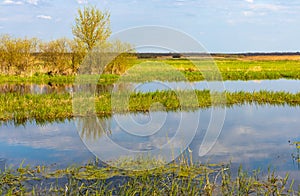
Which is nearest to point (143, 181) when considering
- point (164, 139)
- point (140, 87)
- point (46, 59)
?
point (164, 139)

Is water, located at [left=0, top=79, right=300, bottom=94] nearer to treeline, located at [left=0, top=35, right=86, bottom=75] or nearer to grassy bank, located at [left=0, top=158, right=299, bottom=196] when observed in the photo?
treeline, located at [left=0, top=35, right=86, bottom=75]

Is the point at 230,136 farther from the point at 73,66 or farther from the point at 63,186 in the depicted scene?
the point at 73,66

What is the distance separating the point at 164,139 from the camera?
9227 millimetres

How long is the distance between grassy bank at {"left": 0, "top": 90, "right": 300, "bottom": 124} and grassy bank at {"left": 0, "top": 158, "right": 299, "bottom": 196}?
207 inches

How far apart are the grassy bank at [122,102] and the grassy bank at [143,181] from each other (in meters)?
5.25

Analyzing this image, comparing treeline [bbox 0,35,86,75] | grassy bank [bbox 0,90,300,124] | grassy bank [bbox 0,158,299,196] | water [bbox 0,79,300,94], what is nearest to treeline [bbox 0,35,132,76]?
treeline [bbox 0,35,86,75]

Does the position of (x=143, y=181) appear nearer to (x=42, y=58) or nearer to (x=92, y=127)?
(x=92, y=127)

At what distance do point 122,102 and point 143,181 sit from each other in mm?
7924

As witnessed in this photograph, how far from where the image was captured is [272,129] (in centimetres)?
1040

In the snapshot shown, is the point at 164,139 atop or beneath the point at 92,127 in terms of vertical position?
beneath

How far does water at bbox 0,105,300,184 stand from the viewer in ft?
24.7

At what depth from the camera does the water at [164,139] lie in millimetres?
7534

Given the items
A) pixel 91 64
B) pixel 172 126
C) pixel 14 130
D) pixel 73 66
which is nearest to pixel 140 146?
pixel 172 126

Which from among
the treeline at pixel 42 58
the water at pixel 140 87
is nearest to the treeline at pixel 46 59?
the treeline at pixel 42 58
